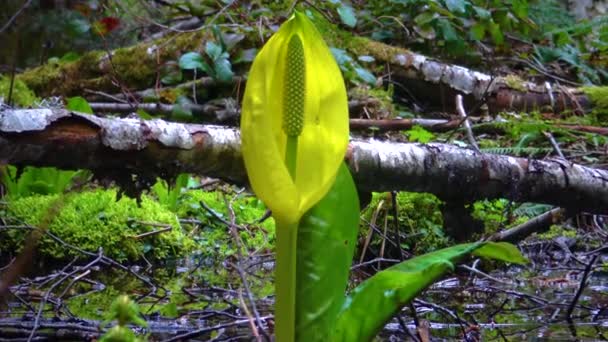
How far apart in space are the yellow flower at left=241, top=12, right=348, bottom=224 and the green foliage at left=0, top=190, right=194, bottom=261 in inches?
82.9

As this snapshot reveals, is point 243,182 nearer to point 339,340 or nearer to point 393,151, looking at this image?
point 393,151

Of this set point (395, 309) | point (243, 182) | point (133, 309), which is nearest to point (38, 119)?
point (243, 182)

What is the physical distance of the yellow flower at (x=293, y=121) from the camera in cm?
100

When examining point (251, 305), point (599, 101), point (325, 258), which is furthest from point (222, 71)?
point (325, 258)

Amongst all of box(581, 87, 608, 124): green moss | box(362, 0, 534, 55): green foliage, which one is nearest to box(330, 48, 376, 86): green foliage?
box(362, 0, 534, 55): green foliage

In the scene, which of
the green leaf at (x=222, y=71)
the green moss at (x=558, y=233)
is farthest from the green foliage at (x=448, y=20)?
the green moss at (x=558, y=233)

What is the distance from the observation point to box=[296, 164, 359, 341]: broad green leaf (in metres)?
1.11

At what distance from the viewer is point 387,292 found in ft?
3.52

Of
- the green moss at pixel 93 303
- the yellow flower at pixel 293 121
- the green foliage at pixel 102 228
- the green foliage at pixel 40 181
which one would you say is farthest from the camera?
the green foliage at pixel 40 181

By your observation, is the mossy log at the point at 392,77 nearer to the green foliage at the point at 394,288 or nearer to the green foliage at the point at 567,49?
the green foliage at the point at 567,49

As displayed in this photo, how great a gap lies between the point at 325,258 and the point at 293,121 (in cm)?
23

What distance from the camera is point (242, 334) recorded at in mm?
1710

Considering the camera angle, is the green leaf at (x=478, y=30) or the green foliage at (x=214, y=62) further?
the green leaf at (x=478, y=30)

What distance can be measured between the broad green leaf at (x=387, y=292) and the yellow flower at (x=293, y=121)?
0.53 ft
